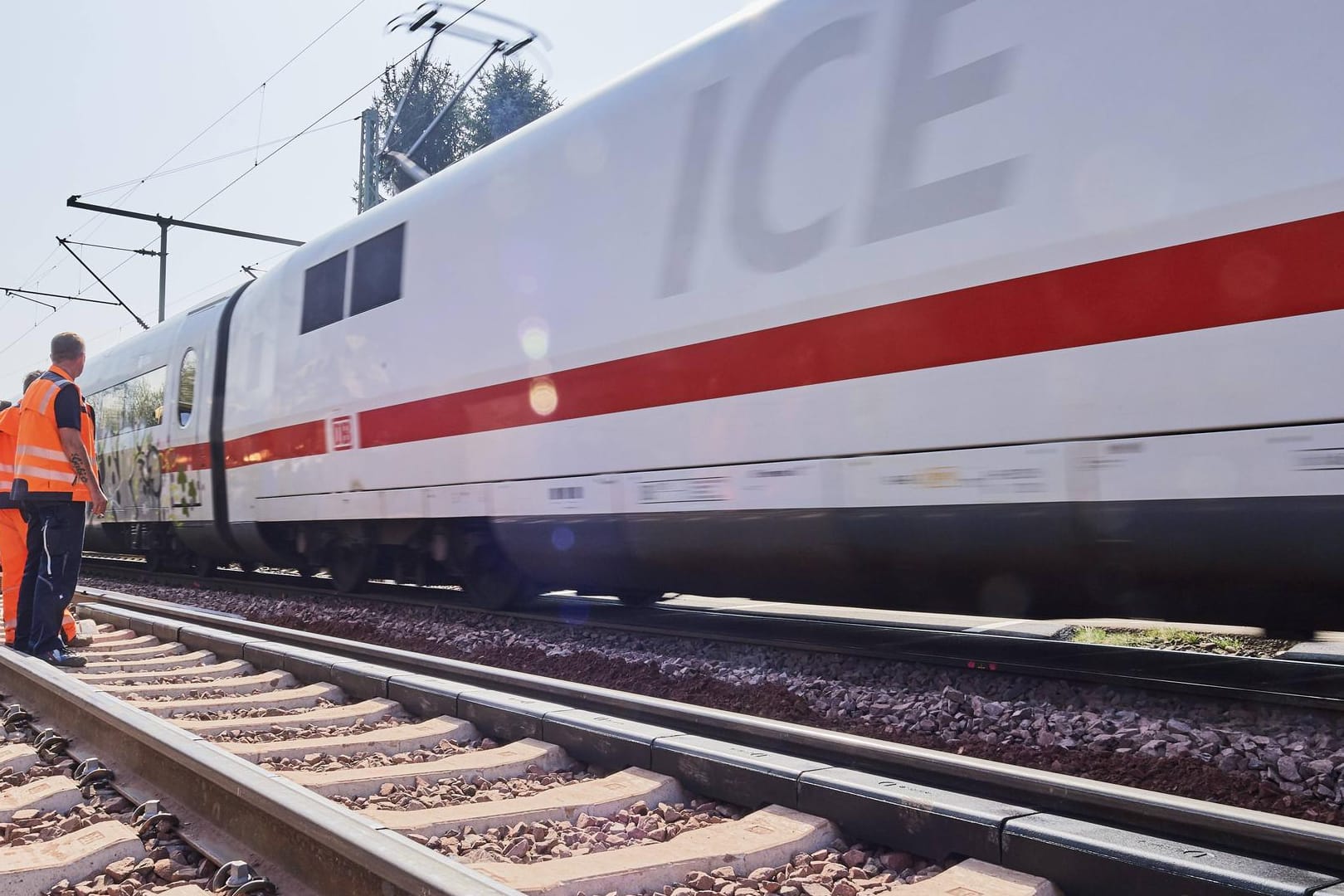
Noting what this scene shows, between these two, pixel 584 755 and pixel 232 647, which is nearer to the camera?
pixel 584 755

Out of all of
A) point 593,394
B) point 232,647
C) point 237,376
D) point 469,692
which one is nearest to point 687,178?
point 593,394

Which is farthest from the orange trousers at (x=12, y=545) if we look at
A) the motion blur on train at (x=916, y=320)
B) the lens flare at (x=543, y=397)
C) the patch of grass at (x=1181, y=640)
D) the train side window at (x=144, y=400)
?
the train side window at (x=144, y=400)

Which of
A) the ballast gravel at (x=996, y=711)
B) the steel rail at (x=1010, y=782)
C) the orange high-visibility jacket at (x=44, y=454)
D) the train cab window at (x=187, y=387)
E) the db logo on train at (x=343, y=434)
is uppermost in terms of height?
the train cab window at (x=187, y=387)

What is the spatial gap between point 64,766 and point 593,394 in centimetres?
299

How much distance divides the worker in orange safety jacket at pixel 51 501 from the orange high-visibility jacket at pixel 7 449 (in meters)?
0.61

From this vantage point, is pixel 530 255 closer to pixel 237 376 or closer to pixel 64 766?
pixel 64 766

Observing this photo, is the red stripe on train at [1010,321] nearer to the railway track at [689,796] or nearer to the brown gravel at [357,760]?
the railway track at [689,796]

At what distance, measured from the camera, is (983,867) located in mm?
2031

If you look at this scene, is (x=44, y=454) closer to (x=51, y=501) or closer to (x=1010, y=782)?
(x=51, y=501)

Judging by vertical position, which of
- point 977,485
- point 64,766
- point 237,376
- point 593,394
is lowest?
point 64,766

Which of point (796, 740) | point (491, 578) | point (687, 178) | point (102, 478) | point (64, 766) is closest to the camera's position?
point (796, 740)

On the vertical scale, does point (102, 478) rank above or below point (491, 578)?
above

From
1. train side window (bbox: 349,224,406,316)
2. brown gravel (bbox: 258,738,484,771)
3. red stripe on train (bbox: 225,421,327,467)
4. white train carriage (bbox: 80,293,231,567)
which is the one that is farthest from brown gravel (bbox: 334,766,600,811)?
white train carriage (bbox: 80,293,231,567)

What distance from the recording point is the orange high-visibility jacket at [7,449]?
5.75m
